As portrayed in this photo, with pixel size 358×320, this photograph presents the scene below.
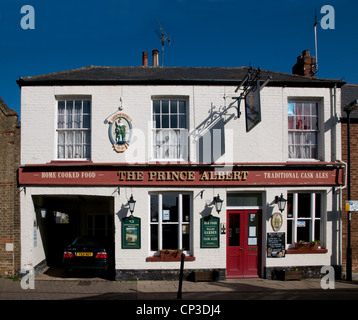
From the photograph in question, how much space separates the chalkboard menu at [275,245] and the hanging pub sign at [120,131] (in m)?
5.47

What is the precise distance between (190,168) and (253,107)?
269 cm

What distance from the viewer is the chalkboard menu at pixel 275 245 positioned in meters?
10.6

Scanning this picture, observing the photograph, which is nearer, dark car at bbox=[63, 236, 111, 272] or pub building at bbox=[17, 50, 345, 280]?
dark car at bbox=[63, 236, 111, 272]

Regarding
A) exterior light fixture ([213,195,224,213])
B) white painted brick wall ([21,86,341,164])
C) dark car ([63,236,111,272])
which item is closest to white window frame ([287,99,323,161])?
white painted brick wall ([21,86,341,164])

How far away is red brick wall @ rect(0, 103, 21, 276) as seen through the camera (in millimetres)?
10352

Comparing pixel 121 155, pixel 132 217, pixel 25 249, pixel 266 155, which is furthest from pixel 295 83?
pixel 25 249

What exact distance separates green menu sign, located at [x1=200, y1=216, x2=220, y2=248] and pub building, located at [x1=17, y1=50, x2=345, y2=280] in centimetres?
3

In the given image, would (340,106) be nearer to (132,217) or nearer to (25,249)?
(132,217)

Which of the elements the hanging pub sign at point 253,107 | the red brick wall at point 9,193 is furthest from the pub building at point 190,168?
the hanging pub sign at point 253,107

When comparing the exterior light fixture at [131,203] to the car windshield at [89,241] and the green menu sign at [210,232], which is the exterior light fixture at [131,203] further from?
the green menu sign at [210,232]

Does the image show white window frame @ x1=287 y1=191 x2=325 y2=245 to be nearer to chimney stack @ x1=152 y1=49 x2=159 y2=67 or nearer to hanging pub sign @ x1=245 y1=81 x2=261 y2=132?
hanging pub sign @ x1=245 y1=81 x2=261 y2=132

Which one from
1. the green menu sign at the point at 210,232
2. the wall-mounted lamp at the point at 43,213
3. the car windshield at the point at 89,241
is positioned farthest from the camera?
the wall-mounted lamp at the point at 43,213

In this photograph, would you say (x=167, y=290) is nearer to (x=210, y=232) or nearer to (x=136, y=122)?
(x=210, y=232)

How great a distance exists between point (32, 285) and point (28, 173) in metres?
3.37
